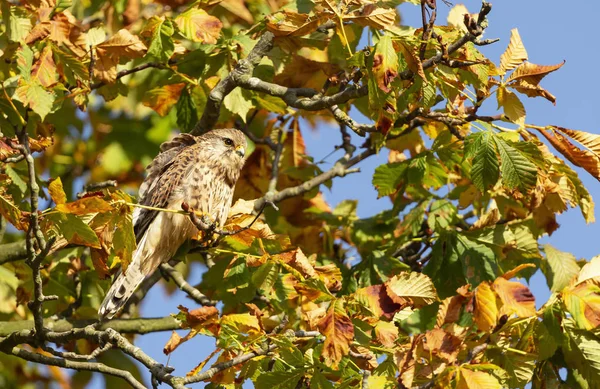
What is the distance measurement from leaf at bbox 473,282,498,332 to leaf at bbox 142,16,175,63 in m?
1.97

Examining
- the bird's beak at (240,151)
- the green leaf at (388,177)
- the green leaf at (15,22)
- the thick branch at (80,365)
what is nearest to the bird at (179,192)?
the bird's beak at (240,151)

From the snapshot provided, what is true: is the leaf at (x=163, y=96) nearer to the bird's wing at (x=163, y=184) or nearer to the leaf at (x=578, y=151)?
the bird's wing at (x=163, y=184)

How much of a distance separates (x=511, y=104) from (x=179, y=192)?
1902 mm

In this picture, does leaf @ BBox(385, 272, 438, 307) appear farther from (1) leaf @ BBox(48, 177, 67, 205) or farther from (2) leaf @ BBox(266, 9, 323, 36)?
(1) leaf @ BBox(48, 177, 67, 205)

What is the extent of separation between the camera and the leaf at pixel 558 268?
5.14 meters

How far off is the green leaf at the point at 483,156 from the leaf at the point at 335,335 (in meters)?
1.06

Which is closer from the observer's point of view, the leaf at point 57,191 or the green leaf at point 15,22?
the leaf at point 57,191

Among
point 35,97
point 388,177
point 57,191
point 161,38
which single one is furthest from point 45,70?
point 388,177

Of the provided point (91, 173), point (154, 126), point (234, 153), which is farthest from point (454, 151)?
point (91, 173)

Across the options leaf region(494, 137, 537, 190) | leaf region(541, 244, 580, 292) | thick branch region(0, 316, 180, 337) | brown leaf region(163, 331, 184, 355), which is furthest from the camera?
thick branch region(0, 316, 180, 337)

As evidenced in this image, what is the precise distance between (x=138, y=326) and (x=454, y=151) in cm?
206

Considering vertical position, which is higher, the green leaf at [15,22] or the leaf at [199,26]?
the green leaf at [15,22]

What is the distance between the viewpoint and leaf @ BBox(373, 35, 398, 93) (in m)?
3.65

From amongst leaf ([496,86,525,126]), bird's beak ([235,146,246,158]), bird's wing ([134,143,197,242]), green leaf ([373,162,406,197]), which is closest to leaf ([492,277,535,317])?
leaf ([496,86,525,126])
